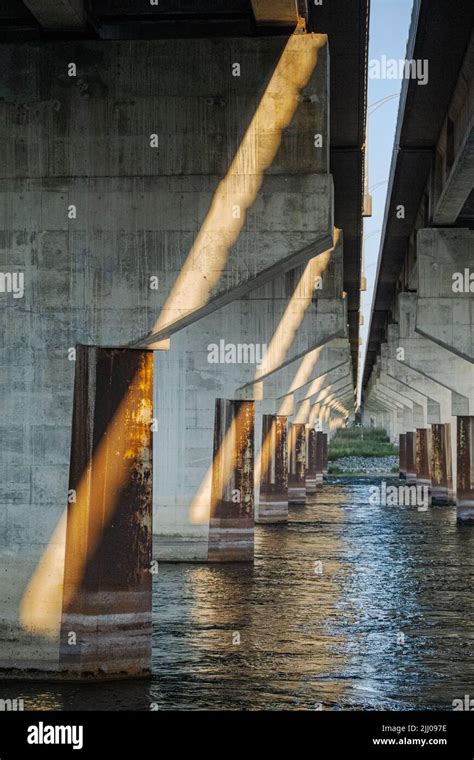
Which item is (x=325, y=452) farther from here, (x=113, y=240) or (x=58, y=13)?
(x=58, y=13)

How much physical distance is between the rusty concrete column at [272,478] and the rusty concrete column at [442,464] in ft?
47.6

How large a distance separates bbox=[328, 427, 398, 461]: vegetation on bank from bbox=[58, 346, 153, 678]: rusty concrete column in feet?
364

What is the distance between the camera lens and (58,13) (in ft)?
59.1

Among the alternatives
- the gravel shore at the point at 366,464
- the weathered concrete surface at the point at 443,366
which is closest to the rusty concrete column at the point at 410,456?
the gravel shore at the point at 366,464

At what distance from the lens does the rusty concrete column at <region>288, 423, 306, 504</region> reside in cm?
6881

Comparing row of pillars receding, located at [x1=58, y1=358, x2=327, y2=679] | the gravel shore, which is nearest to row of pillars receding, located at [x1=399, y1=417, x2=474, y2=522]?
the gravel shore

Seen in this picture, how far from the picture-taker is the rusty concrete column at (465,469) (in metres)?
50.5

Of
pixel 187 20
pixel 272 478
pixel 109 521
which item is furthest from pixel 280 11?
pixel 272 478

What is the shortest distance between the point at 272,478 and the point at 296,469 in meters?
16.8

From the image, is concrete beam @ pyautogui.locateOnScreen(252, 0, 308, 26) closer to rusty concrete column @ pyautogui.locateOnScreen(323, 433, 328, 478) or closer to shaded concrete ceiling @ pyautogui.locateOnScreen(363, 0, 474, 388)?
shaded concrete ceiling @ pyautogui.locateOnScreen(363, 0, 474, 388)

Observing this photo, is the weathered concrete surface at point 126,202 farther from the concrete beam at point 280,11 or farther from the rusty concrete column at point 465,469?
the rusty concrete column at point 465,469

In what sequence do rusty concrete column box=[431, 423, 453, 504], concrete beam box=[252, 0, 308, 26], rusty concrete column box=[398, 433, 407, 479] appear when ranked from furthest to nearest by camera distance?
rusty concrete column box=[398, 433, 407, 479], rusty concrete column box=[431, 423, 453, 504], concrete beam box=[252, 0, 308, 26]
